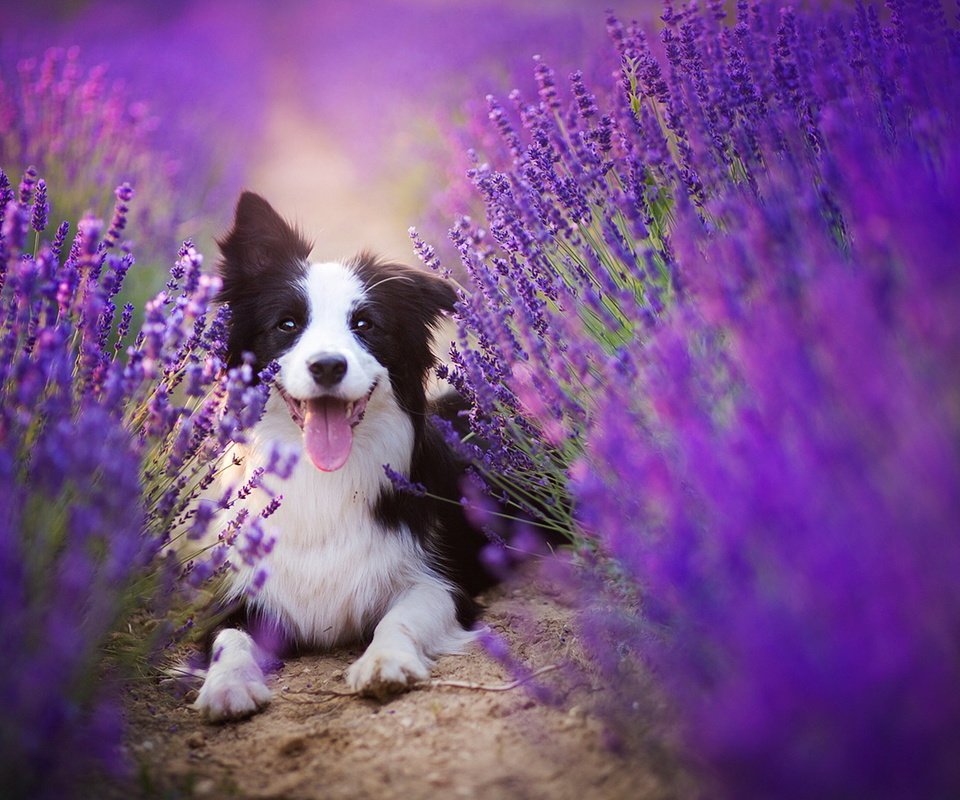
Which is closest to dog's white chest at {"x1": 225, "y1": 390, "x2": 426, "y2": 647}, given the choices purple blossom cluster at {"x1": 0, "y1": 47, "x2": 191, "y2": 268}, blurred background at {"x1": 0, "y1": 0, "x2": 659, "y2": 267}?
blurred background at {"x1": 0, "y1": 0, "x2": 659, "y2": 267}

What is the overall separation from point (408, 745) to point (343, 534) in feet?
2.97

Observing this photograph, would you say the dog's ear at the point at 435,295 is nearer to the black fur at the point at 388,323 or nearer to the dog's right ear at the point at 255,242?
the black fur at the point at 388,323

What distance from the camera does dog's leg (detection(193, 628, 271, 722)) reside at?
7.07 ft

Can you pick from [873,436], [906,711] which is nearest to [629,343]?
[873,436]

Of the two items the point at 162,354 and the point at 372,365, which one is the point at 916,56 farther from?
the point at 162,354

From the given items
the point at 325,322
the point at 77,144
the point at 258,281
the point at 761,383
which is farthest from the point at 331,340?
the point at 77,144

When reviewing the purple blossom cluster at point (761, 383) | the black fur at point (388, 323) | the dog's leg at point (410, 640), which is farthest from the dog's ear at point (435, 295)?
the dog's leg at point (410, 640)

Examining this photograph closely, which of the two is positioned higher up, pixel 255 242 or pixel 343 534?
pixel 255 242

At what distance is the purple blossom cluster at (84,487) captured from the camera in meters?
1.42

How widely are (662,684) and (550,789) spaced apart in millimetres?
302

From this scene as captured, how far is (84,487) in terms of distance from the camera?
161cm

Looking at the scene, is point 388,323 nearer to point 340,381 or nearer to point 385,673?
point 340,381

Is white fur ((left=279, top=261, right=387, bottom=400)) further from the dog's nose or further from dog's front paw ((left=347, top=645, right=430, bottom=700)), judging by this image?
dog's front paw ((left=347, top=645, right=430, bottom=700))

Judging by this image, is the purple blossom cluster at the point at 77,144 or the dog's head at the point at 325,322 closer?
the dog's head at the point at 325,322
